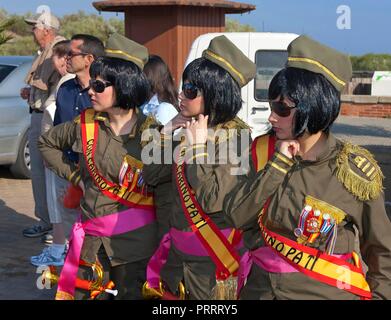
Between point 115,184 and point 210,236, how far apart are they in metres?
0.71

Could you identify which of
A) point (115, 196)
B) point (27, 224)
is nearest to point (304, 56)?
point (115, 196)

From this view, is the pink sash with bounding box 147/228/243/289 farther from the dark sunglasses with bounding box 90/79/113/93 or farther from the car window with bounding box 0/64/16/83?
the car window with bounding box 0/64/16/83

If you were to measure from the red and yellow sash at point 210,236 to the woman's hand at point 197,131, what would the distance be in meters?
0.22

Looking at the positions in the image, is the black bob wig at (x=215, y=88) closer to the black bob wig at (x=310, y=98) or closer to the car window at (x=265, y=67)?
the black bob wig at (x=310, y=98)

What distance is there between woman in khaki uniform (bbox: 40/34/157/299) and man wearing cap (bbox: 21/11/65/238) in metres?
2.52

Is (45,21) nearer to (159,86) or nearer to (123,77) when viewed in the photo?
(159,86)

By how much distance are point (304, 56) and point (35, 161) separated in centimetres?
441

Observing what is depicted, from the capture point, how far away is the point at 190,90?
130 inches

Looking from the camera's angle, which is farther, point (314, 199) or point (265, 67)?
point (265, 67)

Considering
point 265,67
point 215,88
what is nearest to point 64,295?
point 215,88

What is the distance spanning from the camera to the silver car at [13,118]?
9648mm

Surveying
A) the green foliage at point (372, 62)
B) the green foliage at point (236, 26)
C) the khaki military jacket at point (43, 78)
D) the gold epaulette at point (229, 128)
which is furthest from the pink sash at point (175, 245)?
the green foliage at point (236, 26)

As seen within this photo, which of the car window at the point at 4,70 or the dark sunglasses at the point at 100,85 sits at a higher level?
the dark sunglasses at the point at 100,85

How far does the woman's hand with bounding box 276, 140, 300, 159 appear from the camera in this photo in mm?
2695
